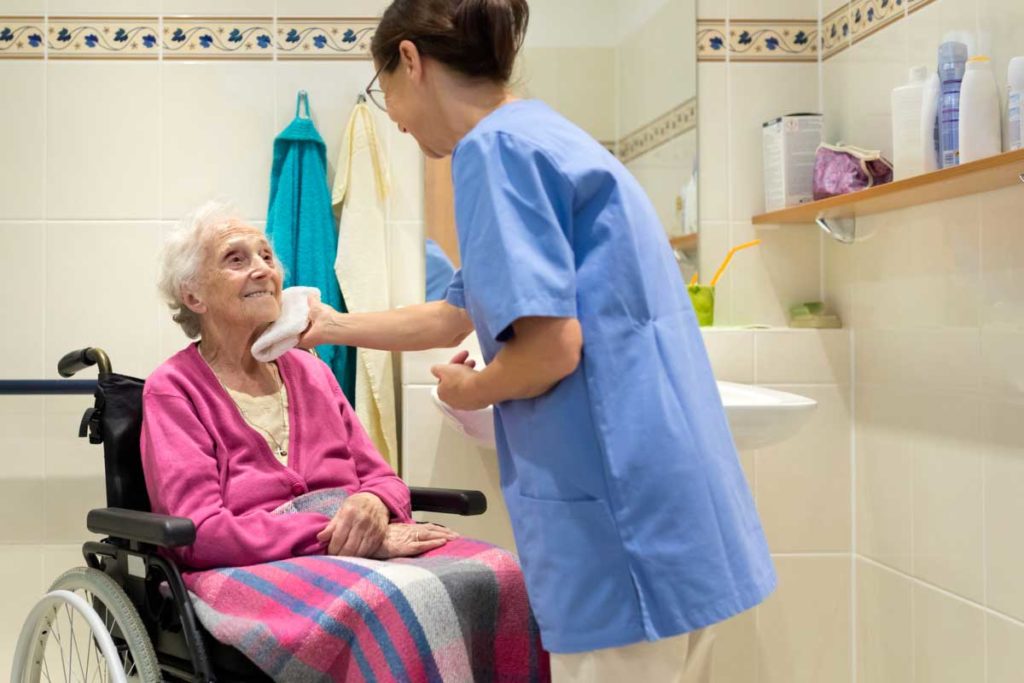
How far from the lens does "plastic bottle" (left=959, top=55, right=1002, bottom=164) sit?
212cm

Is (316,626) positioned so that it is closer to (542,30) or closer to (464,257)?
(464,257)

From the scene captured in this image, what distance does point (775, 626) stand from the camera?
2.94m

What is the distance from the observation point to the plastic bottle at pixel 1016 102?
1995 mm

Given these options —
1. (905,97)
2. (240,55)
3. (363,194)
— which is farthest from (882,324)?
(240,55)

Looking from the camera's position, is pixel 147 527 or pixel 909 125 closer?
pixel 147 527

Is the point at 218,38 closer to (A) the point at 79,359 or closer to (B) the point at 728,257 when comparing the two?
(A) the point at 79,359

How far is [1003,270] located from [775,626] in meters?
1.18

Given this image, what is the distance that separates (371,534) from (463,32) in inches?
33.9

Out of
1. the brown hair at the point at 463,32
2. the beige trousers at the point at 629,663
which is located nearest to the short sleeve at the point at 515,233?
the brown hair at the point at 463,32

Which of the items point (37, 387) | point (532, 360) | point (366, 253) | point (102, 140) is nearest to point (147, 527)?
point (532, 360)

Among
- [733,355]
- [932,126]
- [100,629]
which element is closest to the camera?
[100,629]

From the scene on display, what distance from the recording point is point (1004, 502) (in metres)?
2.21

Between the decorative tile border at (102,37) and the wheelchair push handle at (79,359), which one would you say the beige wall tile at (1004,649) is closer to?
the wheelchair push handle at (79,359)

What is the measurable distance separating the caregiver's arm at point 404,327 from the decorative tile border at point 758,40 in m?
1.48
